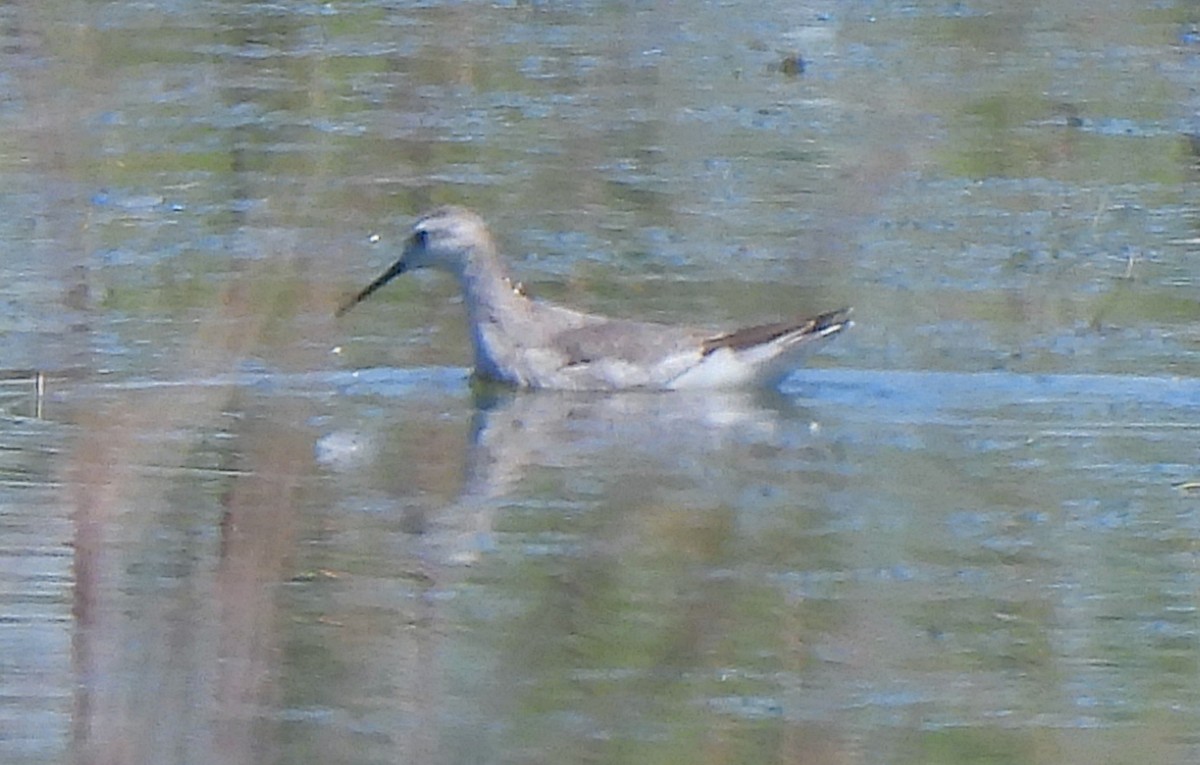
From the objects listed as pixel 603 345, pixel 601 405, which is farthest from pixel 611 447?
pixel 603 345

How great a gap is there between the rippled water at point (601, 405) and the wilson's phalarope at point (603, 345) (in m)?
0.10

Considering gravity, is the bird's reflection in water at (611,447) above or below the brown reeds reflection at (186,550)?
below

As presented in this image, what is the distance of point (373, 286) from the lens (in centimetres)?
946

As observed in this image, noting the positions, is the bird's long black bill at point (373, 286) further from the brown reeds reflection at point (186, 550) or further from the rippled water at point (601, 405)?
the brown reeds reflection at point (186, 550)

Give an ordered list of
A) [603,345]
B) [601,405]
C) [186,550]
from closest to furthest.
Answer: [186,550] → [601,405] → [603,345]

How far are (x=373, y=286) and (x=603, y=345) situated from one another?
0.81 metres

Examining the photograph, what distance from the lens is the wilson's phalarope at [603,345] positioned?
8828mm

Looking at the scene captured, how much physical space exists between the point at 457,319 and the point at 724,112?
2.66m

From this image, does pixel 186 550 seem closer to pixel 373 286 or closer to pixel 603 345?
pixel 603 345

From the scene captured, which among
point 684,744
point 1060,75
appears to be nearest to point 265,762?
point 684,744

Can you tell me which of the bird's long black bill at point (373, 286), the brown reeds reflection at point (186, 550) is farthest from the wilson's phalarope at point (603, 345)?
the brown reeds reflection at point (186, 550)

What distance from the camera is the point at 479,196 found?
435 inches

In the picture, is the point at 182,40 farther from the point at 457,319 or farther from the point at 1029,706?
the point at 1029,706

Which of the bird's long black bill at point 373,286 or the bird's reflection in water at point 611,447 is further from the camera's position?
the bird's long black bill at point 373,286
